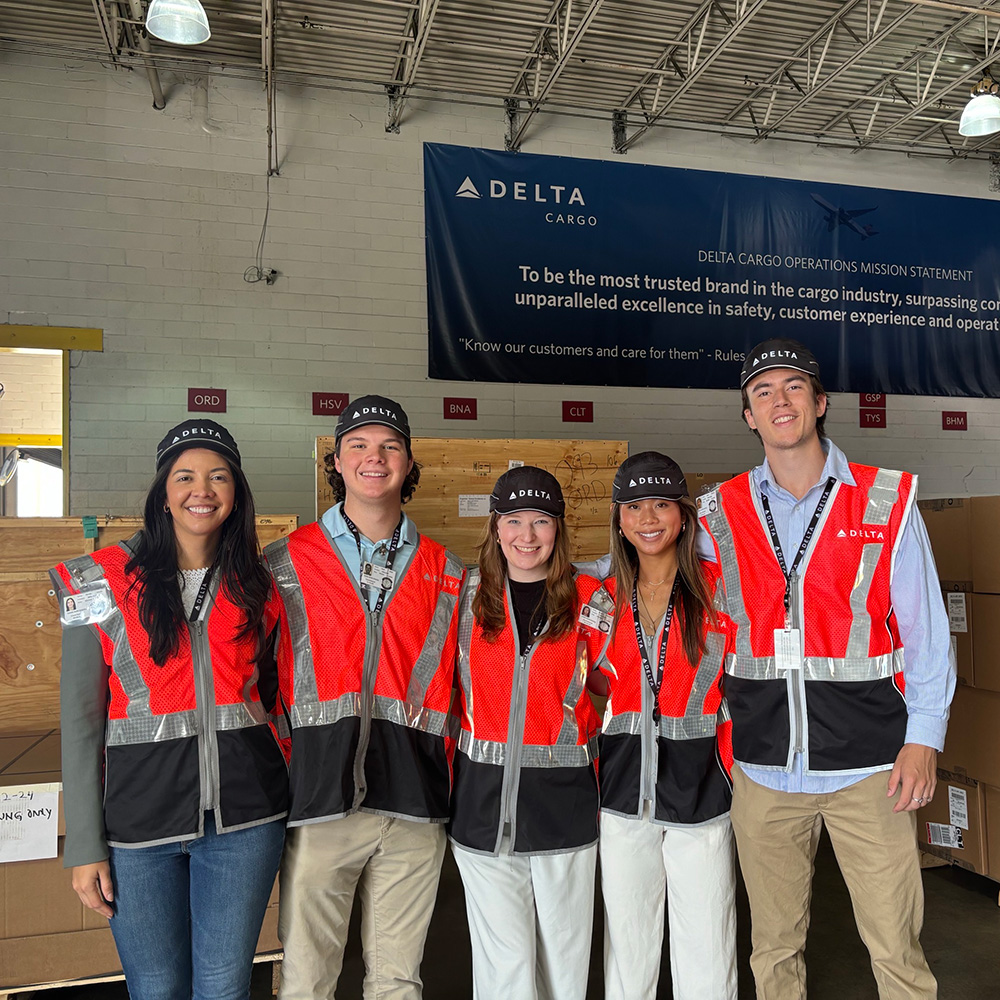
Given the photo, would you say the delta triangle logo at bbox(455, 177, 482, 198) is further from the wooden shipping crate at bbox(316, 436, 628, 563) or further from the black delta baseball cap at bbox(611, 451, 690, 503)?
the black delta baseball cap at bbox(611, 451, 690, 503)

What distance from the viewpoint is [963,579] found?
11.1 ft

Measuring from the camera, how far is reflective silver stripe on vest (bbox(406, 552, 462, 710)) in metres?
2.09

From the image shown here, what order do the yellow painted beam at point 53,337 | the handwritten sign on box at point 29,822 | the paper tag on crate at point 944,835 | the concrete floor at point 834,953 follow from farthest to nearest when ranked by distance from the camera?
the yellow painted beam at point 53,337, the paper tag on crate at point 944,835, the concrete floor at point 834,953, the handwritten sign on box at point 29,822

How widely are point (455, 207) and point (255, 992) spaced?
5229 millimetres

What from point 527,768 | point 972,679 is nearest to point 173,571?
point 527,768

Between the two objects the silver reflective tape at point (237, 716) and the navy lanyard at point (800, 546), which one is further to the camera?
the navy lanyard at point (800, 546)

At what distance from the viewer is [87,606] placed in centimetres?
179

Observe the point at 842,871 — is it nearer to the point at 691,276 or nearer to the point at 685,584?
the point at 685,584

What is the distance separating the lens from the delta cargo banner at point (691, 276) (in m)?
6.21

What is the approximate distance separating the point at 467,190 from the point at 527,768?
515cm

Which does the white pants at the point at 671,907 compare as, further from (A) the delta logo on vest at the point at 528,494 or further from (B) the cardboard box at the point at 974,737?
(B) the cardboard box at the point at 974,737

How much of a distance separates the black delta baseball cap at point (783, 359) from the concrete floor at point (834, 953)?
81.8 inches

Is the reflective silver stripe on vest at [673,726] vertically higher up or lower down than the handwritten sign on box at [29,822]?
higher up

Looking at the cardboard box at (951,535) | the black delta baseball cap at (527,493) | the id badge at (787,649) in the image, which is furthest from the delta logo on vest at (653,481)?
the cardboard box at (951,535)
